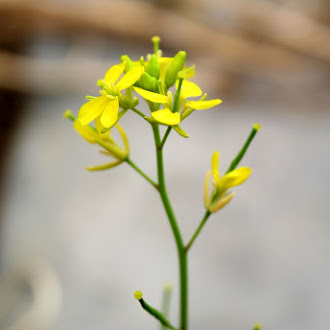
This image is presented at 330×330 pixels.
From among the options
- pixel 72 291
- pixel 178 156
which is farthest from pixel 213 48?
pixel 72 291

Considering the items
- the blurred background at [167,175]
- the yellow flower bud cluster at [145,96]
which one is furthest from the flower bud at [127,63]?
the blurred background at [167,175]

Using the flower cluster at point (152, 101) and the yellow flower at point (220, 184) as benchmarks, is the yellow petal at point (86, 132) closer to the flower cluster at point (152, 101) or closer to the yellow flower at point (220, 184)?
the flower cluster at point (152, 101)

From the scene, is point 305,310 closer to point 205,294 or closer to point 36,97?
point 205,294

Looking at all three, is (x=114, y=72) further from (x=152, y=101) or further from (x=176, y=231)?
(x=176, y=231)

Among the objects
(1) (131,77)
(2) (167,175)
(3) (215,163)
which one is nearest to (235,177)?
(3) (215,163)

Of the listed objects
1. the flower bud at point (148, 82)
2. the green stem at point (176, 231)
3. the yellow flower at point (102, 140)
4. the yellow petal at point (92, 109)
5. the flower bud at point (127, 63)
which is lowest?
the green stem at point (176, 231)

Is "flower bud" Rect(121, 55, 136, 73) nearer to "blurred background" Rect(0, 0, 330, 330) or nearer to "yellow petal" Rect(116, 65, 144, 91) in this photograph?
"yellow petal" Rect(116, 65, 144, 91)

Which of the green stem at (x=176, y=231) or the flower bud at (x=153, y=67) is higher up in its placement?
the flower bud at (x=153, y=67)

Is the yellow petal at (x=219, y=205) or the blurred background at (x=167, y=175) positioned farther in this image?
the blurred background at (x=167, y=175)
